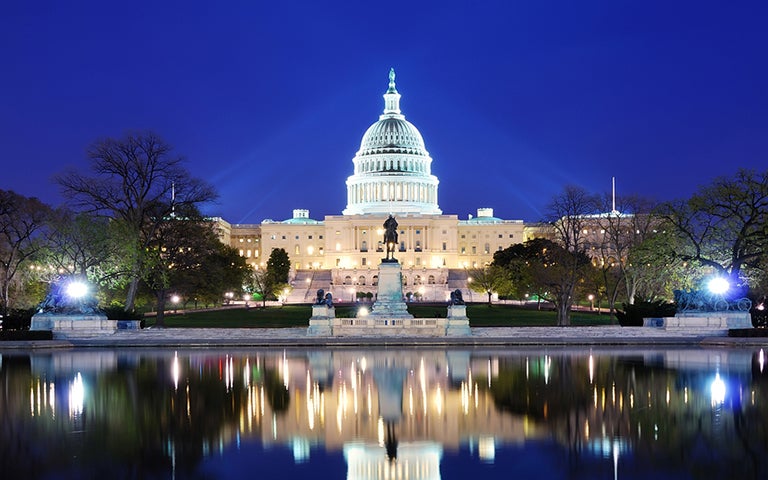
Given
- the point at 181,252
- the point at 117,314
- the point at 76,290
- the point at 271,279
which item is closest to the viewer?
the point at 76,290

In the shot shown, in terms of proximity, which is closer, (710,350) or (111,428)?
(111,428)

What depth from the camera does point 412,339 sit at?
131 feet

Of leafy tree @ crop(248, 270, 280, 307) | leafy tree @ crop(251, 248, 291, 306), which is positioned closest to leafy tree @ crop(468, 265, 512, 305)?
leafy tree @ crop(251, 248, 291, 306)

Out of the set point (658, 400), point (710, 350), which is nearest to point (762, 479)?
point (658, 400)

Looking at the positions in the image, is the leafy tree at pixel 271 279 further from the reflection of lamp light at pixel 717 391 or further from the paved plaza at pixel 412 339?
the reflection of lamp light at pixel 717 391

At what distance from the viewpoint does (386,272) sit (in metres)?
49.1

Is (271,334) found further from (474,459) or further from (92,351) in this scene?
(474,459)

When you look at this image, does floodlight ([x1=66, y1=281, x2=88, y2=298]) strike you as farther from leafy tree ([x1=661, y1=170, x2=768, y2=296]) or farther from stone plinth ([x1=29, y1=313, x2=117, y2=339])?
leafy tree ([x1=661, y1=170, x2=768, y2=296])

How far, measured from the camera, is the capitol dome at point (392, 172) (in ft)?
547

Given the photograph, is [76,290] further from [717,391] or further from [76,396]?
[717,391]

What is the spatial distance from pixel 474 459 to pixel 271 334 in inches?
1116

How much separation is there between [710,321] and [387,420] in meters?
27.4

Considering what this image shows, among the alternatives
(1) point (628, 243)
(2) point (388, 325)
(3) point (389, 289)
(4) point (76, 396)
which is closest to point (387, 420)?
(4) point (76, 396)

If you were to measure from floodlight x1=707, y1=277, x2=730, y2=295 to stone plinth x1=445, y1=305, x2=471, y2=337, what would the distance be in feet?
36.3
